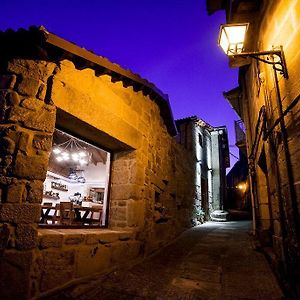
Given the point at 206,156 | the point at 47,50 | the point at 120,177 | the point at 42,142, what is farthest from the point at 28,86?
the point at 206,156

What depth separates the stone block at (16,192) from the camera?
236 cm

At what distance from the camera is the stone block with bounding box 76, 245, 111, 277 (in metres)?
2.93

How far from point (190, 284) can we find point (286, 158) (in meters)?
1.96

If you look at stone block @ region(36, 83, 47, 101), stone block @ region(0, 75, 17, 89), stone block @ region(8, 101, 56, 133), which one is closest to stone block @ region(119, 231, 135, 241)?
stone block @ region(8, 101, 56, 133)

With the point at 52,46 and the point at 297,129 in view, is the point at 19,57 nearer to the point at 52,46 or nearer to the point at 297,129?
the point at 52,46

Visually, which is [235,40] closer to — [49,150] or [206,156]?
[49,150]

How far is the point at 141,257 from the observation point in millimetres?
4094

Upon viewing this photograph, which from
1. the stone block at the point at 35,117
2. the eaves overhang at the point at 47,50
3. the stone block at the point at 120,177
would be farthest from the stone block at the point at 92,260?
the eaves overhang at the point at 47,50

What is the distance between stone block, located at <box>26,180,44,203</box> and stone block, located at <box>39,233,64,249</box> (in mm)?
413

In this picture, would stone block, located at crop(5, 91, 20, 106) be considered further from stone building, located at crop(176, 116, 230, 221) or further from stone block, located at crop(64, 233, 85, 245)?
stone building, located at crop(176, 116, 230, 221)

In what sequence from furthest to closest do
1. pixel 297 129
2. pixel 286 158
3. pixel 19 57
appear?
1. pixel 19 57
2. pixel 286 158
3. pixel 297 129

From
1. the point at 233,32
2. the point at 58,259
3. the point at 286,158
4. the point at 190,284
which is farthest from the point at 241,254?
the point at 233,32

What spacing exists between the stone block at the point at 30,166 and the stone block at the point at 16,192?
8 centimetres

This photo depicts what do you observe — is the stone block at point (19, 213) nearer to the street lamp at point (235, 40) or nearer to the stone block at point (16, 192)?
the stone block at point (16, 192)
